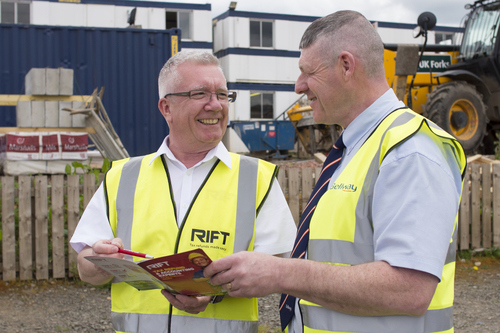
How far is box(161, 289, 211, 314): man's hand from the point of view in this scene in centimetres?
185

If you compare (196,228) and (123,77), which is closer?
(196,228)

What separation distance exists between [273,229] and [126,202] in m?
0.72

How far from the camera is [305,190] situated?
19.9ft

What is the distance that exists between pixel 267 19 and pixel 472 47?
1332cm

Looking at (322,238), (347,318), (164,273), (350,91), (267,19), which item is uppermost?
(267,19)

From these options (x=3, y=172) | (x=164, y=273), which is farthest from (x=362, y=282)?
(x=3, y=172)

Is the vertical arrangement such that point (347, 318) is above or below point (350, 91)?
below

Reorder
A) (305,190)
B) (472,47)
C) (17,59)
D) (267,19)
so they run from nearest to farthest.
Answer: (305,190) → (17,59) → (472,47) → (267,19)

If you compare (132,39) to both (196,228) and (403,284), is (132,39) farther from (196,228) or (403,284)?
(403,284)

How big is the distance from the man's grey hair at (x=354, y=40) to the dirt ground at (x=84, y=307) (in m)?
3.14

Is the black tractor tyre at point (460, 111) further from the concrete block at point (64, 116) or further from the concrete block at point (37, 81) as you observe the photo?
the concrete block at point (37, 81)

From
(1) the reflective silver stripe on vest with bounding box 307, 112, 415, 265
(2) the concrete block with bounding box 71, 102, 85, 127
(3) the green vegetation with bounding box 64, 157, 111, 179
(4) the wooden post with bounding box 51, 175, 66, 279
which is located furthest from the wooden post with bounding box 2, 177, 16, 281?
(1) the reflective silver stripe on vest with bounding box 307, 112, 415, 265

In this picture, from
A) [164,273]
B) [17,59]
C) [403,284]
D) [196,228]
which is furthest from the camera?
[17,59]

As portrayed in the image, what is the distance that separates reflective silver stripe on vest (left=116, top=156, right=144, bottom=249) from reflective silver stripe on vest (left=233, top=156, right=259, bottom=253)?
1.68 ft
